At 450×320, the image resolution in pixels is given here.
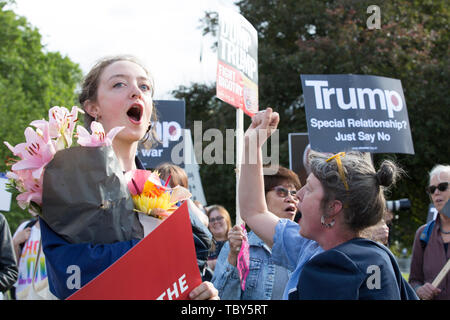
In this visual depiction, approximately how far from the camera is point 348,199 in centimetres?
225

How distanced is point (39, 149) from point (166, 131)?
568cm

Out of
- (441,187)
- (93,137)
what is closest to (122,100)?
(93,137)

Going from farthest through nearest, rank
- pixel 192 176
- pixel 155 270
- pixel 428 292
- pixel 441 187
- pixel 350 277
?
pixel 192 176 < pixel 441 187 < pixel 428 292 < pixel 350 277 < pixel 155 270

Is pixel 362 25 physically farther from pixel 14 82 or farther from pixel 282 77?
pixel 14 82

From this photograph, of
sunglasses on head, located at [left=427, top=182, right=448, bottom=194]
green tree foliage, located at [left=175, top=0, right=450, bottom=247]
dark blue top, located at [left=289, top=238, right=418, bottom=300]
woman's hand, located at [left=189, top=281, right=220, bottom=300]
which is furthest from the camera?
green tree foliage, located at [left=175, top=0, right=450, bottom=247]

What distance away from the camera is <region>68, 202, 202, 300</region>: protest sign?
1.52 m

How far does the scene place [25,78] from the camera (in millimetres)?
21391

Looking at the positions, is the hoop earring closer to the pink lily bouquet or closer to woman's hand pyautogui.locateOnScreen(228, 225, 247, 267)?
the pink lily bouquet

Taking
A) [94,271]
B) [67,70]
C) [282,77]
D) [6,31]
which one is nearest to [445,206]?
[94,271]

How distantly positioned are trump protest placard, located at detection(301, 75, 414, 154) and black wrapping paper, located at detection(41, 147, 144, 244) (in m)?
4.37

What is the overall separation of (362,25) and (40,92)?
12.2 m

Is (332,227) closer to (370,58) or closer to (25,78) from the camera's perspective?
(370,58)

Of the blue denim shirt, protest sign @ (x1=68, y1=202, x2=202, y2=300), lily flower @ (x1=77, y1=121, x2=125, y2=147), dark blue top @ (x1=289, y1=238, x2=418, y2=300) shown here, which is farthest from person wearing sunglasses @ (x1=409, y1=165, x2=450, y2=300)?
lily flower @ (x1=77, y1=121, x2=125, y2=147)

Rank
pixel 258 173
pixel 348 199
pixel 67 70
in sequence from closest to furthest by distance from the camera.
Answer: pixel 348 199 → pixel 258 173 → pixel 67 70
